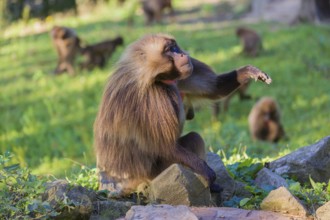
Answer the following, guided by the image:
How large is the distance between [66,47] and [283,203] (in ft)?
33.9

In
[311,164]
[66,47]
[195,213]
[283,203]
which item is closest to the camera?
[195,213]

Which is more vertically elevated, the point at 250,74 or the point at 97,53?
the point at 250,74

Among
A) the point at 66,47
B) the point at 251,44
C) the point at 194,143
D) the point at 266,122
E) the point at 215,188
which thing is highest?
the point at 194,143

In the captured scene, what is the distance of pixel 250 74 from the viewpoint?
19.2 ft

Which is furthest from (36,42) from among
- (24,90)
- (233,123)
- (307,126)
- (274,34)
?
(307,126)

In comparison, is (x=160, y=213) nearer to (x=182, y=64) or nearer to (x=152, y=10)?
(x=182, y=64)

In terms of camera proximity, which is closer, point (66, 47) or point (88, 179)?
point (88, 179)

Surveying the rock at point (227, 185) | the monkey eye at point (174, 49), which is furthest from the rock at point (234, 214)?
the monkey eye at point (174, 49)

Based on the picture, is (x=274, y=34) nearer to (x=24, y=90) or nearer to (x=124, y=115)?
(x=24, y=90)

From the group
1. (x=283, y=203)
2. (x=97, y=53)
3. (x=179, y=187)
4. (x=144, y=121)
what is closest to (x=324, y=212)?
(x=283, y=203)

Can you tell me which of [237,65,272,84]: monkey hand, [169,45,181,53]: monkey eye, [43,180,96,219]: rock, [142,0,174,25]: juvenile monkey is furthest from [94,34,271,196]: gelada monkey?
[142,0,174,25]: juvenile monkey

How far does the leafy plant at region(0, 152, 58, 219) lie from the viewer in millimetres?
4359

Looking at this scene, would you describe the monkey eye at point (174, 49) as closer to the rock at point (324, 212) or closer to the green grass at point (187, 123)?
the rock at point (324, 212)

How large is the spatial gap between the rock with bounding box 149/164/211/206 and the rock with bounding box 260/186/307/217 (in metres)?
0.45
